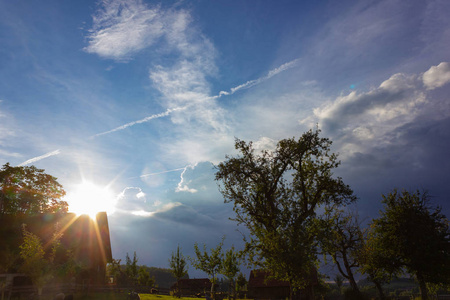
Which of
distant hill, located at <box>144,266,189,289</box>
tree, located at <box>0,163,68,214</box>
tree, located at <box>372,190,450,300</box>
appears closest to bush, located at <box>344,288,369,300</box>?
tree, located at <box>372,190,450,300</box>

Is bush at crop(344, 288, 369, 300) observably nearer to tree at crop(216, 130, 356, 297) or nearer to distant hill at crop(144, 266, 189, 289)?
tree at crop(216, 130, 356, 297)

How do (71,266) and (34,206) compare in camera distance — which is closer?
(71,266)

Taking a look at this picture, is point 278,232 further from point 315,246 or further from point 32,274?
point 32,274

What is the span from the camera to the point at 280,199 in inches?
1214

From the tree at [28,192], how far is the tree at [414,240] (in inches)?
1874

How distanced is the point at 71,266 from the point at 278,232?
907 inches

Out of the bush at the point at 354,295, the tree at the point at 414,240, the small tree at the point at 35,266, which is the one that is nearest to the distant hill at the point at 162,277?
the bush at the point at 354,295

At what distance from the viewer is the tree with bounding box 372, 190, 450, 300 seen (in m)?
24.4

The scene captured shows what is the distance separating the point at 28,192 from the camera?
48.3 m

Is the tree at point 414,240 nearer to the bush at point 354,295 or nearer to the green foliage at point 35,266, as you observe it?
the bush at point 354,295

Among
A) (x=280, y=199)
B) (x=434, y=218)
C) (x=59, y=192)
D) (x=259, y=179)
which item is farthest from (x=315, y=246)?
(x=59, y=192)

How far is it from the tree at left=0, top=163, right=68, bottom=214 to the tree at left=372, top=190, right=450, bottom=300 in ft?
156

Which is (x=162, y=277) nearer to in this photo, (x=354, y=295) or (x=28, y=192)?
(x=28, y=192)

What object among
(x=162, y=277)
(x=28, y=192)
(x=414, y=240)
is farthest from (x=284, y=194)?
(x=162, y=277)
